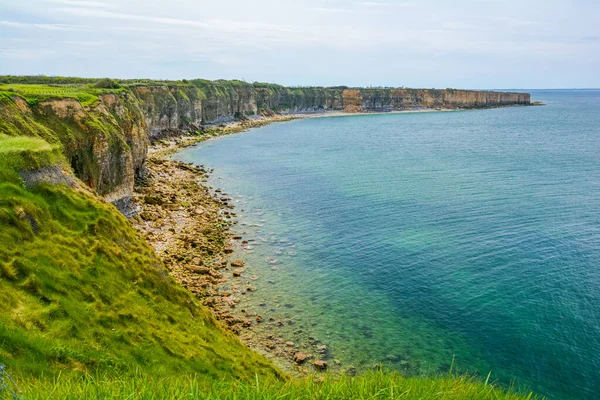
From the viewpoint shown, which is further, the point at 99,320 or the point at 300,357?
the point at 300,357

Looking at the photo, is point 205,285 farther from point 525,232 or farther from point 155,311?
point 525,232

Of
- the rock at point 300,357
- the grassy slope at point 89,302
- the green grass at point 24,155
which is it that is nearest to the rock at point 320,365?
the rock at point 300,357

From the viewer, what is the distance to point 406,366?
26656mm

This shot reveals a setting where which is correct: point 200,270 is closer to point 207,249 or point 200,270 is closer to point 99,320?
point 207,249

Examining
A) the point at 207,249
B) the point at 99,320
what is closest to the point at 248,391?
the point at 99,320

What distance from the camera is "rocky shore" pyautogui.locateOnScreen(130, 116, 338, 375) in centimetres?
2858

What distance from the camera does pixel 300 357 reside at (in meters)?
27.2

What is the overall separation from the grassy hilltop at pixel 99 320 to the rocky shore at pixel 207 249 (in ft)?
10.7

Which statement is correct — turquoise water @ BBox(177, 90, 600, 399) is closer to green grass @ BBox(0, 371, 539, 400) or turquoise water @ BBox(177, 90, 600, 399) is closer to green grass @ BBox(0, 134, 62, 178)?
green grass @ BBox(0, 371, 539, 400)

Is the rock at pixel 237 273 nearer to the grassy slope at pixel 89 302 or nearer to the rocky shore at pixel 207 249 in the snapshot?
the rocky shore at pixel 207 249

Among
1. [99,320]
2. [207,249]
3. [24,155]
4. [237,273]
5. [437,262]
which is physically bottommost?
[237,273]

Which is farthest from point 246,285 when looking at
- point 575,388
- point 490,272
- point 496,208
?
point 496,208

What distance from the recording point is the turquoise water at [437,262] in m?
28.0

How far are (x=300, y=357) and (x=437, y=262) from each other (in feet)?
61.1
